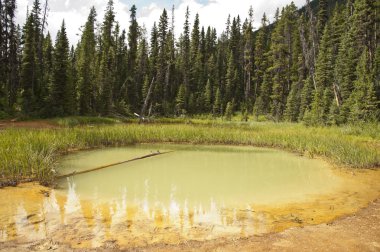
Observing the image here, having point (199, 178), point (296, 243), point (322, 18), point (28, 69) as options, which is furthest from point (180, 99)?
point (296, 243)

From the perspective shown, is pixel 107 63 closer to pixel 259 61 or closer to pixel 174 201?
pixel 259 61

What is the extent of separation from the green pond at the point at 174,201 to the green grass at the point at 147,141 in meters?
0.75

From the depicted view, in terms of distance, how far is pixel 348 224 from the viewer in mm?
6672

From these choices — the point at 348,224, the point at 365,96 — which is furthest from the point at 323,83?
the point at 348,224

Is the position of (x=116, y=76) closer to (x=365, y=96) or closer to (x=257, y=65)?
(x=257, y=65)

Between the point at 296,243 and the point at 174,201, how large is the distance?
3246 mm

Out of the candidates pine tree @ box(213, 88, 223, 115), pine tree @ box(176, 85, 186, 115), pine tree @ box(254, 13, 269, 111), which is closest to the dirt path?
pine tree @ box(176, 85, 186, 115)

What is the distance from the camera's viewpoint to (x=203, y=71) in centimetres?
6103

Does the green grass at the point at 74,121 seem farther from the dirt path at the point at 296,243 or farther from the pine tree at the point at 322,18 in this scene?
the pine tree at the point at 322,18

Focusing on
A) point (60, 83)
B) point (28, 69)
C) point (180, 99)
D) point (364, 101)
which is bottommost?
point (364, 101)

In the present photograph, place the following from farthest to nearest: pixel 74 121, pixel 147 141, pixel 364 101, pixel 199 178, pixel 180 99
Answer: pixel 180 99 → pixel 74 121 → pixel 364 101 → pixel 147 141 → pixel 199 178

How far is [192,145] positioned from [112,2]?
4607cm

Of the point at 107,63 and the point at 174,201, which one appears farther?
the point at 107,63

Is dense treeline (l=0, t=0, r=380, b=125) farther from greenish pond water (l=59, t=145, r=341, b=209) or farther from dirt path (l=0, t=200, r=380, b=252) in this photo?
dirt path (l=0, t=200, r=380, b=252)
